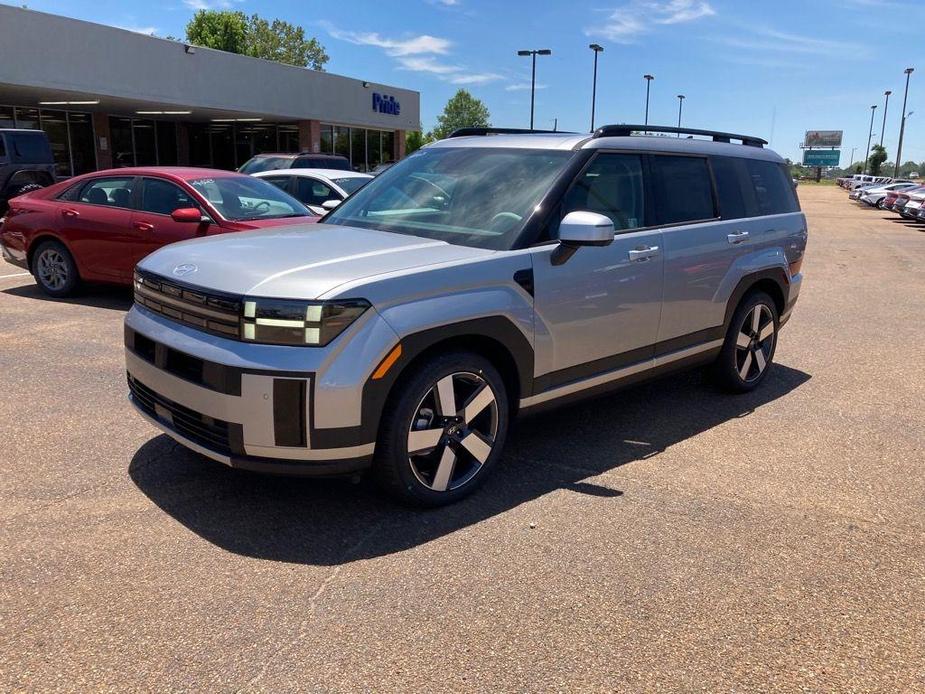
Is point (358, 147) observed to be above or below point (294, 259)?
above

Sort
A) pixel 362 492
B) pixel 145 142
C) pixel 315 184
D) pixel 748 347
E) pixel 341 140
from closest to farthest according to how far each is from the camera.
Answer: pixel 362 492 < pixel 748 347 < pixel 315 184 < pixel 145 142 < pixel 341 140

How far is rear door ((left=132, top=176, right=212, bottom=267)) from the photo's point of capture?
8125 mm

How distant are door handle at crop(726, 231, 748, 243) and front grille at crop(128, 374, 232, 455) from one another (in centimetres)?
357

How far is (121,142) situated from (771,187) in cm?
2958

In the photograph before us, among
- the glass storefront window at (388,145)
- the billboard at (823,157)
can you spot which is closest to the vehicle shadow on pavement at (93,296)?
the glass storefront window at (388,145)

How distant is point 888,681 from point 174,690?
7.65ft

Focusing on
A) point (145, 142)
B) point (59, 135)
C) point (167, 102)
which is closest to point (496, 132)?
point (167, 102)

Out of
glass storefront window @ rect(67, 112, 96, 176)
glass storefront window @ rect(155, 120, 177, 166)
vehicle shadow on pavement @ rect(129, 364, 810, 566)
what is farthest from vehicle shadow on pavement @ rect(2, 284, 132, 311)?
glass storefront window @ rect(155, 120, 177, 166)

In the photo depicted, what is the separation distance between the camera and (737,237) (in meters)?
5.34

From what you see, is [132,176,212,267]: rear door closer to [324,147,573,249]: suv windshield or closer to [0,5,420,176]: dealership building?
[324,147,573,249]: suv windshield

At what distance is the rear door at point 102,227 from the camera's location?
8375 millimetres

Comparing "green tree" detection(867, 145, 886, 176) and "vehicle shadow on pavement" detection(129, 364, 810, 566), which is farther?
"green tree" detection(867, 145, 886, 176)

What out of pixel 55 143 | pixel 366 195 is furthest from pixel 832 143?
pixel 366 195

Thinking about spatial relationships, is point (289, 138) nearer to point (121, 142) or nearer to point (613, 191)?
point (121, 142)
